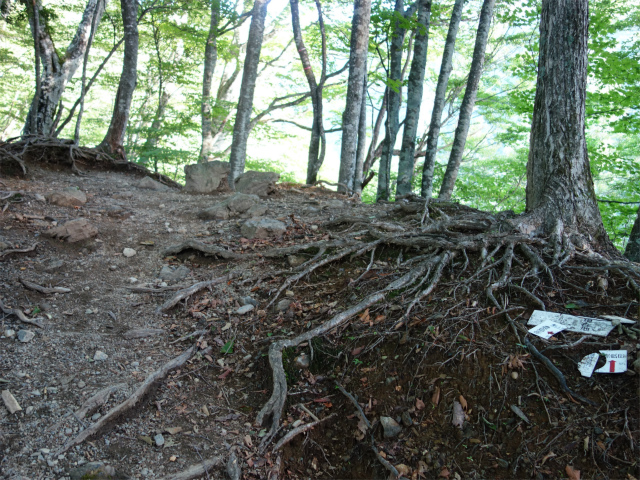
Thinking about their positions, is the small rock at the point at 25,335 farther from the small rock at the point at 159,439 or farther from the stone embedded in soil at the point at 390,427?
the stone embedded in soil at the point at 390,427

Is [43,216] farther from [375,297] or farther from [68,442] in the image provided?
[375,297]

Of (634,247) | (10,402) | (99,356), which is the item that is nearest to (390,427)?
(99,356)

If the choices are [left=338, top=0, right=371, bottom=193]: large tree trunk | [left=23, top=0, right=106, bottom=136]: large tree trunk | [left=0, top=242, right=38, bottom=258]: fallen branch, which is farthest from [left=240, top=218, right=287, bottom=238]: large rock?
[left=23, top=0, right=106, bottom=136]: large tree trunk

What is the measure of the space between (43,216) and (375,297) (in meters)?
4.70

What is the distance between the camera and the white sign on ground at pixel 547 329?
3188 millimetres

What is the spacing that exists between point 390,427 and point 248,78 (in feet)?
28.4

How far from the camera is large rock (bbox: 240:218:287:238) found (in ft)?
18.9

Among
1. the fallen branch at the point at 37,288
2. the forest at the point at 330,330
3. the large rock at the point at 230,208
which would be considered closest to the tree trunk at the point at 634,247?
the forest at the point at 330,330

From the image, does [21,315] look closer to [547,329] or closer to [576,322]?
[547,329]

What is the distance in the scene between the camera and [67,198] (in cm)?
617

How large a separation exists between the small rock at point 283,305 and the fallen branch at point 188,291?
0.87m

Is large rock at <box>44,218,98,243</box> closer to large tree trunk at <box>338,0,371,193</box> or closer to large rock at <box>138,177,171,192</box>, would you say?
large rock at <box>138,177,171,192</box>

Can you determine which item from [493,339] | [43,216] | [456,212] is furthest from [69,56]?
[493,339]

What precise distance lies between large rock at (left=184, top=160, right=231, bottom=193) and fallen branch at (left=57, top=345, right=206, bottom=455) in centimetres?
508
